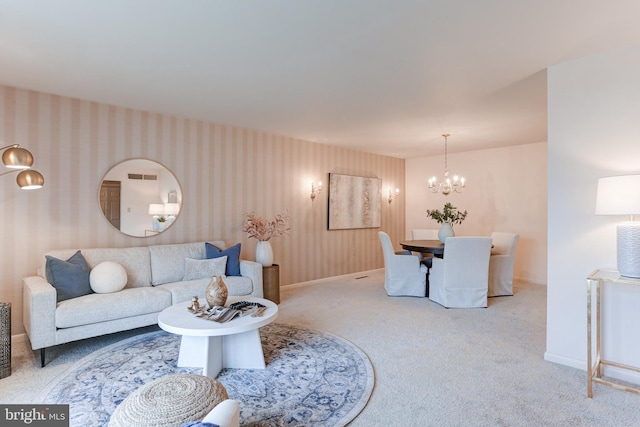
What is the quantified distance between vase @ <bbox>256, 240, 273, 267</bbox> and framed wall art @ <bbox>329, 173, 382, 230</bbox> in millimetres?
1710

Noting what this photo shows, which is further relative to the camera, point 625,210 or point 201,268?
point 201,268

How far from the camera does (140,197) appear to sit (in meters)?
4.14

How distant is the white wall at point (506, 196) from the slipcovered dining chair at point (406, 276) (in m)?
2.31

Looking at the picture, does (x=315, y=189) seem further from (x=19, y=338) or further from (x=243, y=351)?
(x=19, y=338)

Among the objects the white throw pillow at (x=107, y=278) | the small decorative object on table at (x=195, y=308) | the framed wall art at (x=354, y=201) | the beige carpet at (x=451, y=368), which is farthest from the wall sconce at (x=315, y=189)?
the small decorative object on table at (x=195, y=308)

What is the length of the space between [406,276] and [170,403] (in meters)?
4.10

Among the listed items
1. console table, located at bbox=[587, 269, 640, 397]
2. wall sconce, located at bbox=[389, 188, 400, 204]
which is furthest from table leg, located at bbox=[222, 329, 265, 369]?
wall sconce, located at bbox=[389, 188, 400, 204]

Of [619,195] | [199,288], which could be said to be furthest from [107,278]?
[619,195]

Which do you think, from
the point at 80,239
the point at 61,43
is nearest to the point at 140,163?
the point at 80,239

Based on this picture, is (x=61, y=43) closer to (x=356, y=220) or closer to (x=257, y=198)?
(x=257, y=198)

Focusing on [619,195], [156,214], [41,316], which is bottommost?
[41,316]

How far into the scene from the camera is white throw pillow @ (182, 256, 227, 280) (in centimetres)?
398

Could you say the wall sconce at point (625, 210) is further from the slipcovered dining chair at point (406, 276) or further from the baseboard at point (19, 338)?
the baseboard at point (19, 338)

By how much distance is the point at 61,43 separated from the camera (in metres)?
2.48
